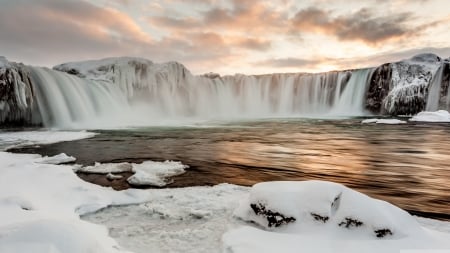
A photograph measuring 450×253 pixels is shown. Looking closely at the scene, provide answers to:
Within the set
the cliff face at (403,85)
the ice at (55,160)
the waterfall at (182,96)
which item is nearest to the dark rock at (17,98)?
the waterfall at (182,96)

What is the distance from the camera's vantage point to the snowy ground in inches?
109

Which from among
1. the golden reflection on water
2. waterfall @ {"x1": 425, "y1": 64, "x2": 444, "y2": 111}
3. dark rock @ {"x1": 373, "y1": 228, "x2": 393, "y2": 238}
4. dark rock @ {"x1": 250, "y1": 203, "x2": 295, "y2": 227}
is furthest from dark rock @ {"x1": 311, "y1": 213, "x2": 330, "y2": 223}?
waterfall @ {"x1": 425, "y1": 64, "x2": 444, "y2": 111}

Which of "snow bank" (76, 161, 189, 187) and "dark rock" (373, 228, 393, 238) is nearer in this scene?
"dark rock" (373, 228, 393, 238)

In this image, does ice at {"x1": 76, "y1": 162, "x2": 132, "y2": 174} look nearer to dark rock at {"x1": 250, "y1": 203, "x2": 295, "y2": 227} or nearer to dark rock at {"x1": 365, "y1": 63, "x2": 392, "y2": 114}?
dark rock at {"x1": 250, "y1": 203, "x2": 295, "y2": 227}

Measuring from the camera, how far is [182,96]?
33.6 metres

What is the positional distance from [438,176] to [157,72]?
27328mm

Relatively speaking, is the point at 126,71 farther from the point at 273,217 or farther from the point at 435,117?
the point at 273,217

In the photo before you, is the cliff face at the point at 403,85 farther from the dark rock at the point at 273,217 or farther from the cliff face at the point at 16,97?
the dark rock at the point at 273,217

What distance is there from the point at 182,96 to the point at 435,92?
23388mm

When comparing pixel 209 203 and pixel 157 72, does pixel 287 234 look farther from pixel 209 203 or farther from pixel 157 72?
pixel 157 72

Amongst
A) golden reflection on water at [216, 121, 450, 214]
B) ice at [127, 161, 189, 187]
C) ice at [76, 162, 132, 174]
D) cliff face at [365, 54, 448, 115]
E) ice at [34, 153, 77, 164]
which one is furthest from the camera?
cliff face at [365, 54, 448, 115]

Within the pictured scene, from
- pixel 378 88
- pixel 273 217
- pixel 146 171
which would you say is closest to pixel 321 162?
pixel 146 171

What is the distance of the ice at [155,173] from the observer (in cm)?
580

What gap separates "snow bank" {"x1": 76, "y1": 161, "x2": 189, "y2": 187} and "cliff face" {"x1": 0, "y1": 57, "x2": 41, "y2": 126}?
1142 cm
